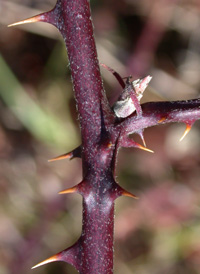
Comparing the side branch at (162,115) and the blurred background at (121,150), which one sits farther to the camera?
the blurred background at (121,150)

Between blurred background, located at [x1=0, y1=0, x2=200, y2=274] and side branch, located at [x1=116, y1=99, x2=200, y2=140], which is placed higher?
side branch, located at [x1=116, y1=99, x2=200, y2=140]

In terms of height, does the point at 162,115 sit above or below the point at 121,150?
above

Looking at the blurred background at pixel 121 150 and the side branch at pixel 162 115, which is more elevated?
the side branch at pixel 162 115

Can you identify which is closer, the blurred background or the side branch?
the side branch

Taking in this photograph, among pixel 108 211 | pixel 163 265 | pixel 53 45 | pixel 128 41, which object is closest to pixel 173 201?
pixel 163 265

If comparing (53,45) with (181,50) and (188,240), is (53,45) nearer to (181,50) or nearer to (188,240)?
(181,50)

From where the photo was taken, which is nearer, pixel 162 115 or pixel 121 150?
pixel 162 115

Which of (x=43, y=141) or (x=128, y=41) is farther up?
(x=128, y=41)

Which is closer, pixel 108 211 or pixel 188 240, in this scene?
pixel 108 211
